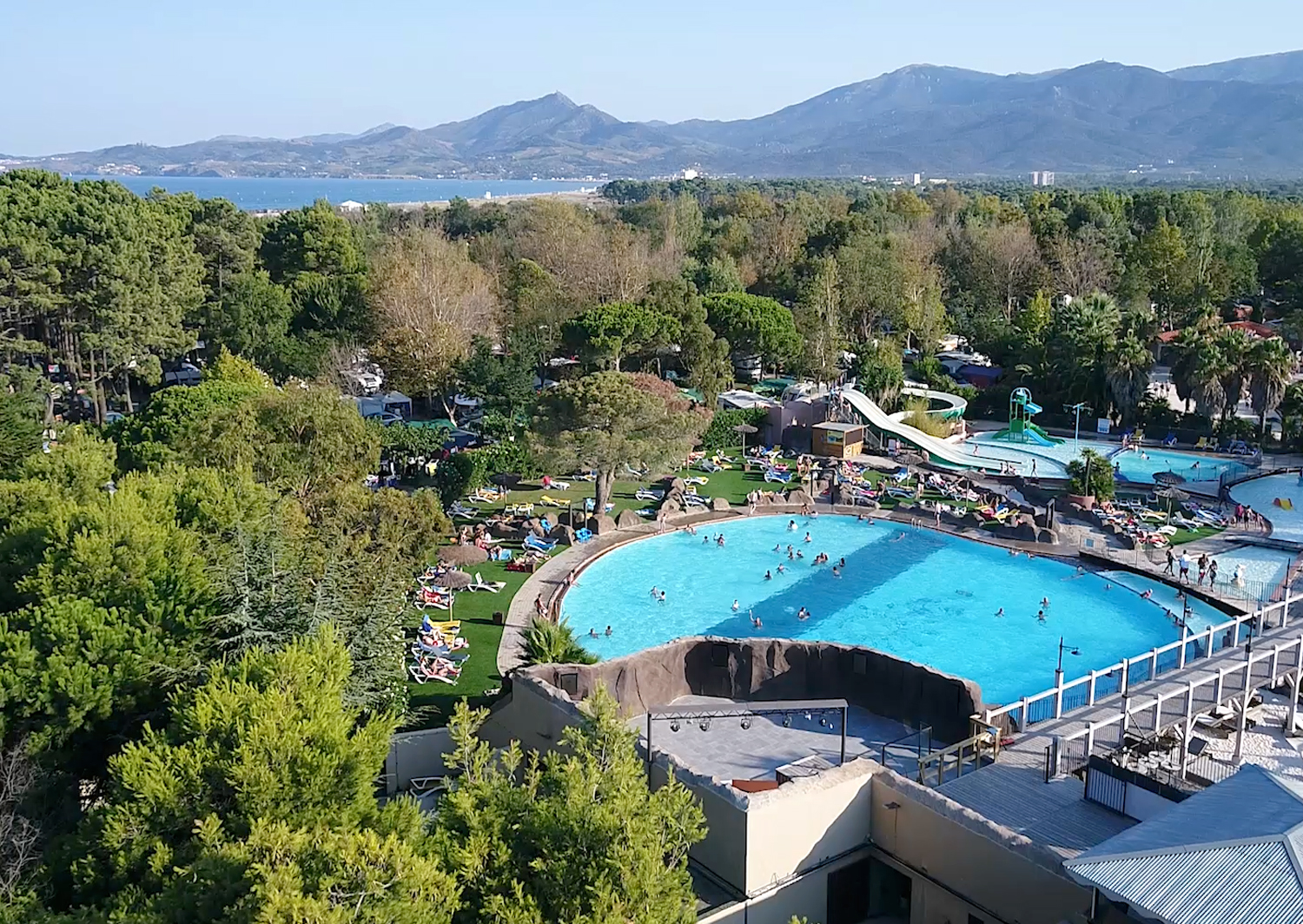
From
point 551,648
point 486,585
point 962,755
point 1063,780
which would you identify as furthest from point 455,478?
point 1063,780

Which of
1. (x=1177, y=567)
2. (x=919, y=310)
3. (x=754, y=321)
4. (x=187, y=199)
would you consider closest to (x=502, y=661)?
(x=1177, y=567)

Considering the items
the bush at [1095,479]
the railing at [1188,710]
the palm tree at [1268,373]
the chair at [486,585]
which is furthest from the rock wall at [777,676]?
the palm tree at [1268,373]

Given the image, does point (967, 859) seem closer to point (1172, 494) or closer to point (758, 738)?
point (758, 738)

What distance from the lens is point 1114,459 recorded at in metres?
39.1

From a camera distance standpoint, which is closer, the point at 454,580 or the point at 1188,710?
the point at 1188,710

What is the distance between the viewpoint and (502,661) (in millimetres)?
21844

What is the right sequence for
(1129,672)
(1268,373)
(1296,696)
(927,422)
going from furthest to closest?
1. (927,422)
2. (1268,373)
3. (1129,672)
4. (1296,696)

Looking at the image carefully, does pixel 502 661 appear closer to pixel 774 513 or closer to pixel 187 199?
pixel 774 513

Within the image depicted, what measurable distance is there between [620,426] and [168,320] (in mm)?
24104

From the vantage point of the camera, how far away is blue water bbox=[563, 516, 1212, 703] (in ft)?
81.0

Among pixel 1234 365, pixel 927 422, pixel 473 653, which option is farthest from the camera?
pixel 927 422

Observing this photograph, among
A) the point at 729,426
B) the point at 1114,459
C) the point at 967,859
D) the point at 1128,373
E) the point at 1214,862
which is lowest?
the point at 1114,459

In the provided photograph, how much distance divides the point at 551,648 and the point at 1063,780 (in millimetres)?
9479

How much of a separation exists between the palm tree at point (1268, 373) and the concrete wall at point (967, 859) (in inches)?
1282
